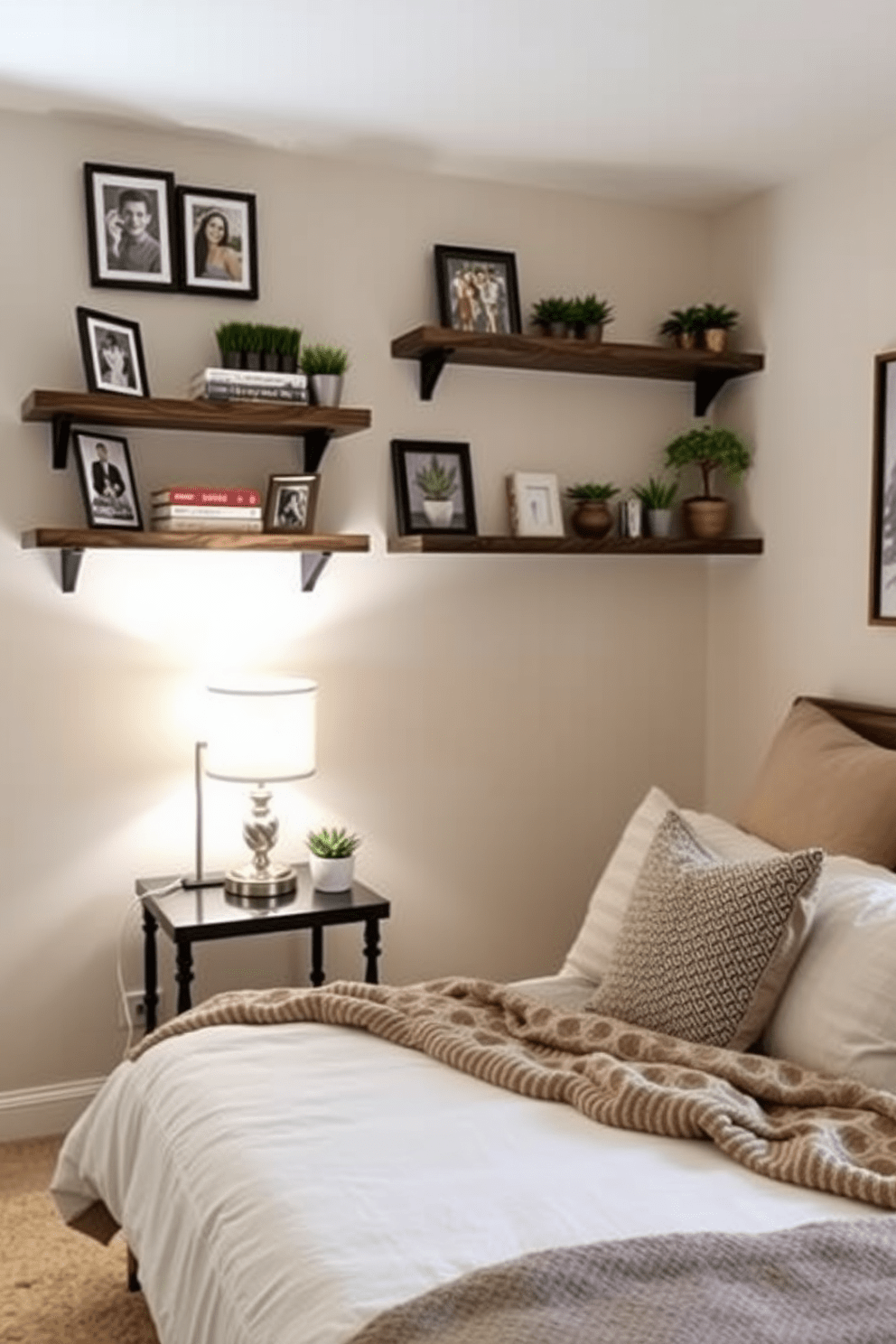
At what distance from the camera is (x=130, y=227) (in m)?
3.09

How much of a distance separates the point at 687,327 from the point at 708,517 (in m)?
0.53

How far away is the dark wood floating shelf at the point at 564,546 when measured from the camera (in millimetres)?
3285

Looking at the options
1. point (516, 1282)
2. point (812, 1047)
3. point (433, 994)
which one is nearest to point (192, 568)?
point (433, 994)

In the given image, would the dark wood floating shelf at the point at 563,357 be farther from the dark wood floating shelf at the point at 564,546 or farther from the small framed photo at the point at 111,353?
the small framed photo at the point at 111,353

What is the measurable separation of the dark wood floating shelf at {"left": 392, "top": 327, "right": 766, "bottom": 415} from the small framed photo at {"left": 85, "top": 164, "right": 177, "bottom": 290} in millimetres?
628

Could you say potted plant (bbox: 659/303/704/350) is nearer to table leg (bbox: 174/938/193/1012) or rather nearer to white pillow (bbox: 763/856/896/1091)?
white pillow (bbox: 763/856/896/1091)

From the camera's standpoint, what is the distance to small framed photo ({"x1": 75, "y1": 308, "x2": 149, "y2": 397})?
2959 millimetres

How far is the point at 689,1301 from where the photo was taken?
1430mm

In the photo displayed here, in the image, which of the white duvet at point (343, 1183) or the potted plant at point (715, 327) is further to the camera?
the potted plant at point (715, 327)

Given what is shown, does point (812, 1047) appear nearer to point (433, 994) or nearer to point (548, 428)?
point (433, 994)

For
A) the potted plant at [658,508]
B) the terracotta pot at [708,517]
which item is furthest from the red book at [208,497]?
the terracotta pot at [708,517]

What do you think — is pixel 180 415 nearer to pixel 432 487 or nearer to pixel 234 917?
pixel 432 487

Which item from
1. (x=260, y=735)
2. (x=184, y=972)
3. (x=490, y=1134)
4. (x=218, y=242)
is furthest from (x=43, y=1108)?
(x=218, y=242)

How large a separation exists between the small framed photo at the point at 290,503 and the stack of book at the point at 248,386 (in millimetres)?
195
